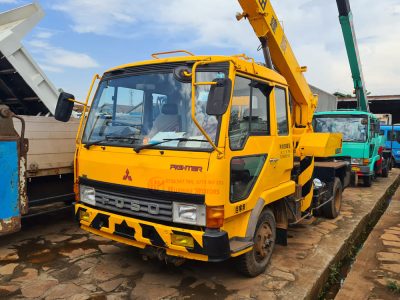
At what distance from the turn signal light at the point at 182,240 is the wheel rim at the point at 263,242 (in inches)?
36.4

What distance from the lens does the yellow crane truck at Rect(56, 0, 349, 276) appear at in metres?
3.01

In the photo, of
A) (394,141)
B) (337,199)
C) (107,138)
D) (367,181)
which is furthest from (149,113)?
(394,141)

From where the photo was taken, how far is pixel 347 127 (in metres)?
9.32

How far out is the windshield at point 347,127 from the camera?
9125 millimetres

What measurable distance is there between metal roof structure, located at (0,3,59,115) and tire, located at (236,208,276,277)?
397cm

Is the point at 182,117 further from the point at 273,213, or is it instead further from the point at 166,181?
the point at 273,213

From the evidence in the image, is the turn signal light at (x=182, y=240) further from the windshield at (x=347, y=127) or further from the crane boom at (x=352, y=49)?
the crane boom at (x=352, y=49)

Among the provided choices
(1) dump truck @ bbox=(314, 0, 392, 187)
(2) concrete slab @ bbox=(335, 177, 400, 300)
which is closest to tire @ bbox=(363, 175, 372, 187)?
(1) dump truck @ bbox=(314, 0, 392, 187)

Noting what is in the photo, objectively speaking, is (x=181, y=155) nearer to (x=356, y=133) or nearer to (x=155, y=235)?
(x=155, y=235)

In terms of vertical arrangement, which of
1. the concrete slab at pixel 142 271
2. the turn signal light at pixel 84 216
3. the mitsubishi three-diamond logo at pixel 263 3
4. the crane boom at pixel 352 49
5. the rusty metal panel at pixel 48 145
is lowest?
the concrete slab at pixel 142 271

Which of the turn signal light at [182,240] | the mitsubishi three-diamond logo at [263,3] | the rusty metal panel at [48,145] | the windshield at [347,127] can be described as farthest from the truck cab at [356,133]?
the turn signal light at [182,240]

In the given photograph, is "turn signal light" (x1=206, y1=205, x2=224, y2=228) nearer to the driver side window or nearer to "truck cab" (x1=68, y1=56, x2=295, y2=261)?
"truck cab" (x1=68, y1=56, x2=295, y2=261)

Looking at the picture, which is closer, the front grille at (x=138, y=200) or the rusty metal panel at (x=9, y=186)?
the front grille at (x=138, y=200)

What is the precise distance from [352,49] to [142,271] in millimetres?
9426
